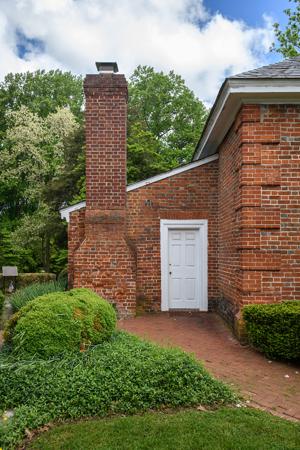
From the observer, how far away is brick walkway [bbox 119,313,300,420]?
411 cm

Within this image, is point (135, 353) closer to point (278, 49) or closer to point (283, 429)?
point (283, 429)

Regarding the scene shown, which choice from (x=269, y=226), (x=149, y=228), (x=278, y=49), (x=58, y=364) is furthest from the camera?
(x=278, y=49)

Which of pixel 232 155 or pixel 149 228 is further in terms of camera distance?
pixel 149 228

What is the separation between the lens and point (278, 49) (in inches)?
880

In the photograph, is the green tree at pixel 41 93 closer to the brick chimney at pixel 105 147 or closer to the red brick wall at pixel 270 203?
the brick chimney at pixel 105 147

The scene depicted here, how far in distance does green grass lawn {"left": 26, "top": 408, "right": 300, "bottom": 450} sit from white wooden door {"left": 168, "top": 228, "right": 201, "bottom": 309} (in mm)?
5711

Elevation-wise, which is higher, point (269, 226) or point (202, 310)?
point (269, 226)

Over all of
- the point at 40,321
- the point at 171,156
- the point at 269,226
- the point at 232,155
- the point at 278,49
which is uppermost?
the point at 278,49

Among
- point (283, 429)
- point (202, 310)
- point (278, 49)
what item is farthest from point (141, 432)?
point (278, 49)

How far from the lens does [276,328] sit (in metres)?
5.30

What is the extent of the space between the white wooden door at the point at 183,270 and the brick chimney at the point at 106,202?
112cm

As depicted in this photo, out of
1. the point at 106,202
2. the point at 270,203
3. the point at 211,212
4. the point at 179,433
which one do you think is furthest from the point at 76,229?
the point at 179,433

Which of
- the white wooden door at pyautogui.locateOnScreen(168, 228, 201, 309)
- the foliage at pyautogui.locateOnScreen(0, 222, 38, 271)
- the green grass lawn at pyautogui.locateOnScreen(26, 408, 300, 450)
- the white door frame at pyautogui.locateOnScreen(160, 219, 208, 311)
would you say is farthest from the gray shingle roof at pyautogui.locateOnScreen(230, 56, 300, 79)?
the foliage at pyautogui.locateOnScreen(0, 222, 38, 271)

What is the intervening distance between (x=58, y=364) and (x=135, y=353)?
924 millimetres
